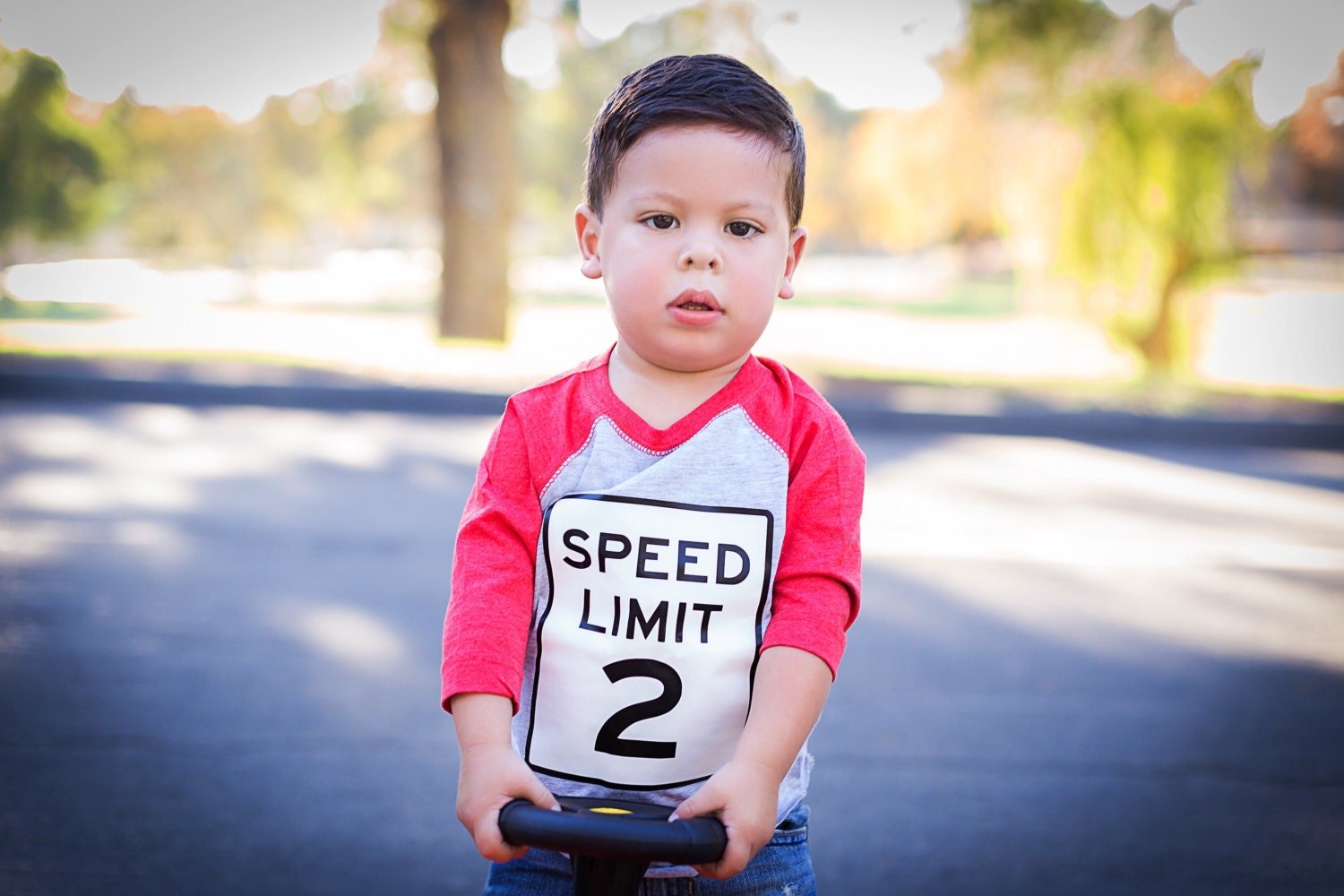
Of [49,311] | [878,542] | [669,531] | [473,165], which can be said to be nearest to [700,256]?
[669,531]

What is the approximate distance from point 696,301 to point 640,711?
48 centimetres

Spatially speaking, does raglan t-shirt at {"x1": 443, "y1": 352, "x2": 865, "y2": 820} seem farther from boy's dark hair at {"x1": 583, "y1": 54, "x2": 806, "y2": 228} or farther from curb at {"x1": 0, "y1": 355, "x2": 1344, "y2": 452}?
curb at {"x1": 0, "y1": 355, "x2": 1344, "y2": 452}

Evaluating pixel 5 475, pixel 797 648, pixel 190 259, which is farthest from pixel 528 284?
pixel 797 648

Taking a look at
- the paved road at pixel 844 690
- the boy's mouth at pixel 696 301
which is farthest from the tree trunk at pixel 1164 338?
the boy's mouth at pixel 696 301

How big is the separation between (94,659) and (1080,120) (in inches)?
412

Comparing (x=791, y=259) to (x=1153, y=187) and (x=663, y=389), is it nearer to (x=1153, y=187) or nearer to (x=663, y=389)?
(x=663, y=389)

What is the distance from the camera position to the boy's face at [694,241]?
1433mm

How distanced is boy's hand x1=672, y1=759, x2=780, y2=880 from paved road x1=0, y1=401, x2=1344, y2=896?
1746mm

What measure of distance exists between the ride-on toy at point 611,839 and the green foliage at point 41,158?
70.5 feet

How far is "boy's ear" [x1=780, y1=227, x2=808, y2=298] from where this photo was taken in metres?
1.56

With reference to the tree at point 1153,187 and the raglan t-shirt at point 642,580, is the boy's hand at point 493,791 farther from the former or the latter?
the tree at point 1153,187

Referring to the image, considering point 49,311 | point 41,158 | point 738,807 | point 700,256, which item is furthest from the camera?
point 49,311

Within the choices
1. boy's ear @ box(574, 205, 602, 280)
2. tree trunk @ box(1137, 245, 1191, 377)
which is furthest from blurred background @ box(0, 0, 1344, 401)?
boy's ear @ box(574, 205, 602, 280)

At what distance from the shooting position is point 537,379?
10812 millimetres
